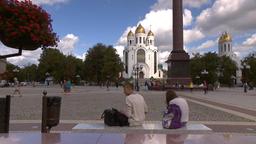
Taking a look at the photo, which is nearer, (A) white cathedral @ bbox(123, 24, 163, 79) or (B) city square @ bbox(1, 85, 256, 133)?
(B) city square @ bbox(1, 85, 256, 133)

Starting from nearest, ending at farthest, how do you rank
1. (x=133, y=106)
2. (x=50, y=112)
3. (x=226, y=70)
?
(x=50, y=112) → (x=133, y=106) → (x=226, y=70)

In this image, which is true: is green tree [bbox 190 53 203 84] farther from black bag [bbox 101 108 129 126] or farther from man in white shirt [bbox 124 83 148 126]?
black bag [bbox 101 108 129 126]

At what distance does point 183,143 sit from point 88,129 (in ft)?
10.1

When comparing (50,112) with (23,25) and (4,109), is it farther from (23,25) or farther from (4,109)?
(23,25)

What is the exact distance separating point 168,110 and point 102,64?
4701 inches

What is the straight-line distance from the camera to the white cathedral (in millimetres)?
176625

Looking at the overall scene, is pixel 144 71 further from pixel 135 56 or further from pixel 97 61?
pixel 97 61

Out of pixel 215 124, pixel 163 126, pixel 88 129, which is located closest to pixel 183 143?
pixel 163 126

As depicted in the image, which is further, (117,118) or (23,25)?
(117,118)

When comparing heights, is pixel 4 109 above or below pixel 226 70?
below

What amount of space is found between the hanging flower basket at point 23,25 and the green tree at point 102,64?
117 meters

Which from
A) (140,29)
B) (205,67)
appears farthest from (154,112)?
(140,29)

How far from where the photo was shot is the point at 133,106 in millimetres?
12023

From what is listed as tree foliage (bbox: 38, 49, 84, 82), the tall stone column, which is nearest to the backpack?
the tall stone column
